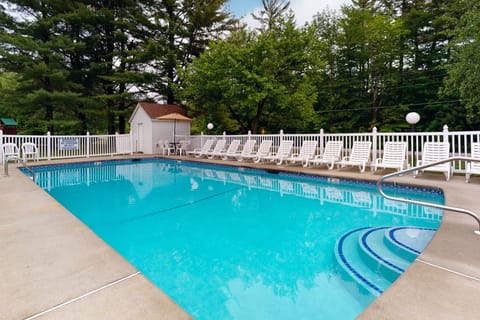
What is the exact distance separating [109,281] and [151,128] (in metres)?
14.5

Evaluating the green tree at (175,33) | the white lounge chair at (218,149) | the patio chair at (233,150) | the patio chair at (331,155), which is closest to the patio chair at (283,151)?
the patio chair at (331,155)

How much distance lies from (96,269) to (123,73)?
18.5 meters

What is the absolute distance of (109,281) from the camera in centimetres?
204

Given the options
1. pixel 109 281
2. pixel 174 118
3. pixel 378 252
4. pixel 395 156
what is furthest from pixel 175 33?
pixel 109 281

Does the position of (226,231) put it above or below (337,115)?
below

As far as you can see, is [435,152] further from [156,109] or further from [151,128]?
[156,109]

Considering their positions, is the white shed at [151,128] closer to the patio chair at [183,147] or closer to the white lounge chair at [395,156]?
the patio chair at [183,147]

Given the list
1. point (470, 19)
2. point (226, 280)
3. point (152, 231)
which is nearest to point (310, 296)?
point (226, 280)

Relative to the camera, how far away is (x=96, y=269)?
7.35 feet

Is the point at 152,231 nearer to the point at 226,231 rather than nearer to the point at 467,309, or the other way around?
the point at 226,231

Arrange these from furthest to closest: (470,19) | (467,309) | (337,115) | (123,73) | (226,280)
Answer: (337,115) → (123,73) → (470,19) → (226,280) → (467,309)

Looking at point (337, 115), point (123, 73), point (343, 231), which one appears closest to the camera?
point (343, 231)

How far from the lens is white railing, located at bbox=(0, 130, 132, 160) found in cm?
1210

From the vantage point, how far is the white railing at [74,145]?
12.1 meters
